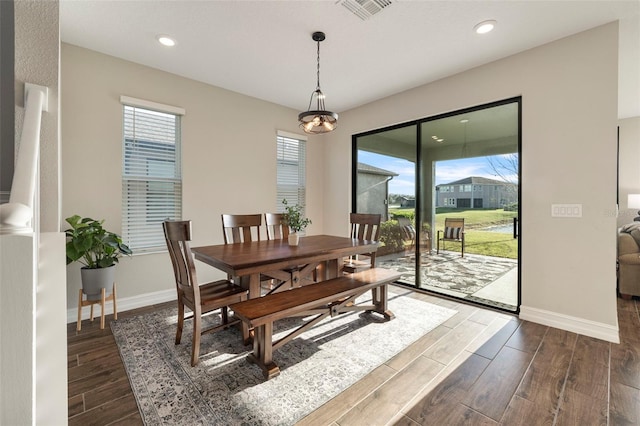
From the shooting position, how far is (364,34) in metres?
2.72

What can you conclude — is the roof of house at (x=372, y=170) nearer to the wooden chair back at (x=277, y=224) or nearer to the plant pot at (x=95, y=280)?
the wooden chair back at (x=277, y=224)

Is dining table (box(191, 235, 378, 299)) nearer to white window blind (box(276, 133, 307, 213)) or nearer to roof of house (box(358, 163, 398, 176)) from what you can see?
roof of house (box(358, 163, 398, 176))

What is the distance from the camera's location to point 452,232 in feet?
12.4

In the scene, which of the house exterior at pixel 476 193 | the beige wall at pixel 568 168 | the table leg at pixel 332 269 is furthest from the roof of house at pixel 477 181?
the table leg at pixel 332 269

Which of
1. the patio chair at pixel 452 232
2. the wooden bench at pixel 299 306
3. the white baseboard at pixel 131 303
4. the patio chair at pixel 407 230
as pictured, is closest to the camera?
the wooden bench at pixel 299 306

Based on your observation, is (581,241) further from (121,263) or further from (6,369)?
(121,263)

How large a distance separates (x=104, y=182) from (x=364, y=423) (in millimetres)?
3448

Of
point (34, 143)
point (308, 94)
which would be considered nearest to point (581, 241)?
point (308, 94)

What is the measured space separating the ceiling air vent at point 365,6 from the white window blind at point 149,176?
2.53m

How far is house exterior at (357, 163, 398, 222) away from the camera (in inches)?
181

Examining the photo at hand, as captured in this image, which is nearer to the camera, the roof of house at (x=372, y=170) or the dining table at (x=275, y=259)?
the dining table at (x=275, y=259)

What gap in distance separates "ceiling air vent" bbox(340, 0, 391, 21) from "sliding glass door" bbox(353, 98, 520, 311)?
6.05 feet

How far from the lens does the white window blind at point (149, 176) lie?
3303mm

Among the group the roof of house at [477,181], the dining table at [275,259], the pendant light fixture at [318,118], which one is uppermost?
the pendant light fixture at [318,118]
